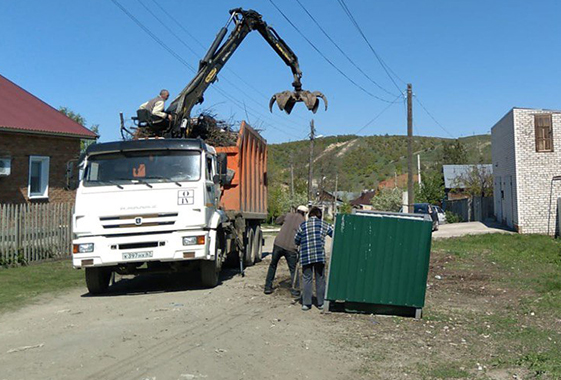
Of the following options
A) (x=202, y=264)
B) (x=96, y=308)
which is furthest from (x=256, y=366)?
(x=202, y=264)

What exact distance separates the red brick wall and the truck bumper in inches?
407

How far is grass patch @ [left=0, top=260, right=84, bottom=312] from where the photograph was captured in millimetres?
10324

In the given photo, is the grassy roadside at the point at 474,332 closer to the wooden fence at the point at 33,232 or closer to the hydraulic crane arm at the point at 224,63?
the hydraulic crane arm at the point at 224,63

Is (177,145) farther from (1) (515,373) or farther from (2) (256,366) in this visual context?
(1) (515,373)

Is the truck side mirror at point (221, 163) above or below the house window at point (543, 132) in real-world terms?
below

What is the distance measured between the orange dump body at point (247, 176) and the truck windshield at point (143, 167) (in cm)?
198

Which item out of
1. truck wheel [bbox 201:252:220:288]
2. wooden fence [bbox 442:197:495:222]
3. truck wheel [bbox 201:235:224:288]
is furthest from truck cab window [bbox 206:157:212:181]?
wooden fence [bbox 442:197:495:222]

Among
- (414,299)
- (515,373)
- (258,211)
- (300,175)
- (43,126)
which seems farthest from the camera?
(300,175)

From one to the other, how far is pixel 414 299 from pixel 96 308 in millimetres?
4901

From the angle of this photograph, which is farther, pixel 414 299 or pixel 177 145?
pixel 177 145

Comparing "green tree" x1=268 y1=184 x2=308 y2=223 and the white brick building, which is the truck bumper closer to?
the white brick building

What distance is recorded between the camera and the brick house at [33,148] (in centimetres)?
1909

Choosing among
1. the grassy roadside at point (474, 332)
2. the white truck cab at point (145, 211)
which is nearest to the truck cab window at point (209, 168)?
the white truck cab at point (145, 211)

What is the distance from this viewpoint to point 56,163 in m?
20.9
